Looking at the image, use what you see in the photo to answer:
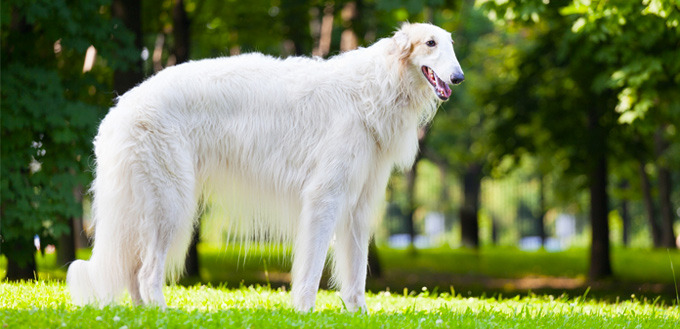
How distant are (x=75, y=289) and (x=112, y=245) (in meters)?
0.47

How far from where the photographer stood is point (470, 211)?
2328cm

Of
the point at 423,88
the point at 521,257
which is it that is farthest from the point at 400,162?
the point at 521,257

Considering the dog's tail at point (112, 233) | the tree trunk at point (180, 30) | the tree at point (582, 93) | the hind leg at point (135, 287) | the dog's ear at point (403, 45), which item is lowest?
the hind leg at point (135, 287)

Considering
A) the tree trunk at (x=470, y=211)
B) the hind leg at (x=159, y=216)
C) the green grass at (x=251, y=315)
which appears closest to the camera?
the green grass at (x=251, y=315)

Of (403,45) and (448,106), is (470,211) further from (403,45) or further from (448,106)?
(403,45)

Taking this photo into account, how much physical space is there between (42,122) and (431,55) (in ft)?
18.9

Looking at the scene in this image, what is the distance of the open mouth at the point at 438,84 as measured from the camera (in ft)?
18.5

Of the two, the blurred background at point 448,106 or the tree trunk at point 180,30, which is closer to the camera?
the blurred background at point 448,106

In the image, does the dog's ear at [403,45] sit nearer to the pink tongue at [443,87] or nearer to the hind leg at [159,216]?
the pink tongue at [443,87]

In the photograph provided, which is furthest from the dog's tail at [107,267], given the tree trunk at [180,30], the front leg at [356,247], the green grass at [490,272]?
the tree trunk at [180,30]

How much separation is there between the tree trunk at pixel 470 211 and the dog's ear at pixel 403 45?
17653mm

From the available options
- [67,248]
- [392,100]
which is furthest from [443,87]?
[67,248]

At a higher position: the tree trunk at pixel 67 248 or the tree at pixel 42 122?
the tree at pixel 42 122

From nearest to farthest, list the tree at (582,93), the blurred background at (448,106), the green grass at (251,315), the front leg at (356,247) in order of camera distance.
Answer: the green grass at (251,315), the front leg at (356,247), the blurred background at (448,106), the tree at (582,93)
